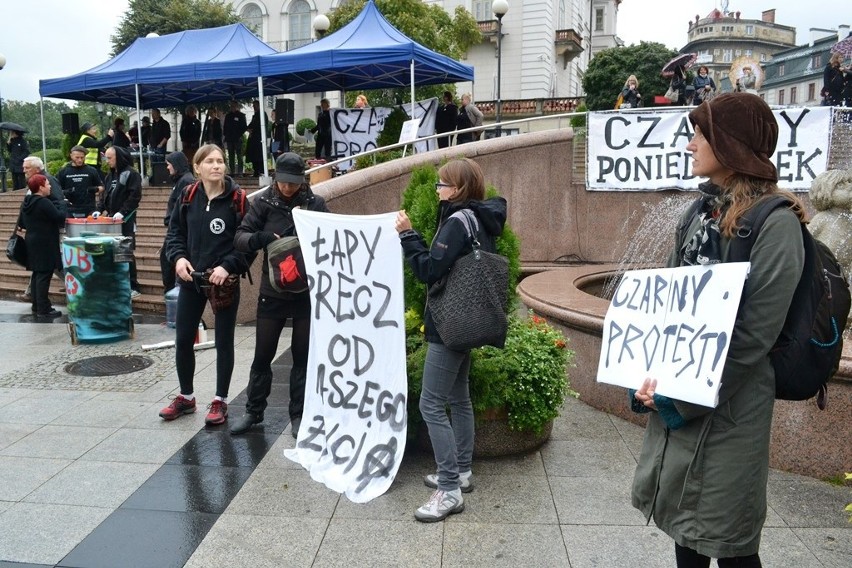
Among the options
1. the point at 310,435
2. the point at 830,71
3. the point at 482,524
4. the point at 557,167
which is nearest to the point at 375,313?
the point at 310,435

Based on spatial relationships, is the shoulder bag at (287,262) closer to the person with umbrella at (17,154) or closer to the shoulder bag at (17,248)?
the shoulder bag at (17,248)

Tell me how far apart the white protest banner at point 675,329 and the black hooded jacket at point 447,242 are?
999mm

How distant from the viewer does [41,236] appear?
9492mm

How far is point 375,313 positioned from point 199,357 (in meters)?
3.78

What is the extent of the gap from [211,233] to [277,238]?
0.62 meters

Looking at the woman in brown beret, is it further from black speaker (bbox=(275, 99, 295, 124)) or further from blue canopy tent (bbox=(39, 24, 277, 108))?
black speaker (bbox=(275, 99, 295, 124))

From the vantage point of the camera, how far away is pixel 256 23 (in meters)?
48.9

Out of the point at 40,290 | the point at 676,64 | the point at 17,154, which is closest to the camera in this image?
the point at 40,290

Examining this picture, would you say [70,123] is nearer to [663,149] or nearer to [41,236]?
[41,236]

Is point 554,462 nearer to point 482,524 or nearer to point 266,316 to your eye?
point 482,524

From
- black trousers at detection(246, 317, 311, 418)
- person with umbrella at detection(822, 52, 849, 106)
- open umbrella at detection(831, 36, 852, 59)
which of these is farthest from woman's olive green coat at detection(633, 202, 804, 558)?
open umbrella at detection(831, 36, 852, 59)

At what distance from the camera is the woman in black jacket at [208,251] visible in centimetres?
500

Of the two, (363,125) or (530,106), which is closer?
(363,125)

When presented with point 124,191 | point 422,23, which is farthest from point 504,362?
point 422,23
